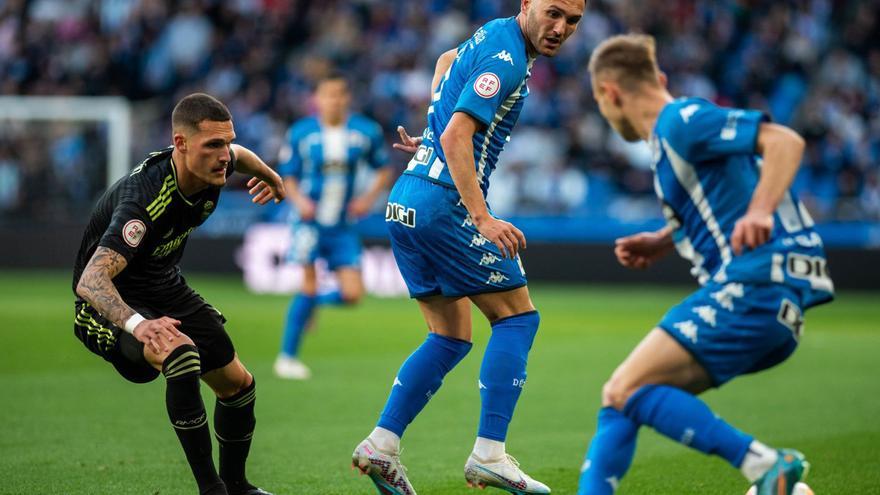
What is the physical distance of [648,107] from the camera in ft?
15.0

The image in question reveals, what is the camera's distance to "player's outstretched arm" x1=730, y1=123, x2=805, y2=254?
4035mm

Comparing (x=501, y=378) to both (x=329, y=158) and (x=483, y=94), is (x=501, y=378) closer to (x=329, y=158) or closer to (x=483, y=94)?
(x=483, y=94)

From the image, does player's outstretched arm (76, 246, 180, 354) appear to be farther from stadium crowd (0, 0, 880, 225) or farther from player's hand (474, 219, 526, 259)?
stadium crowd (0, 0, 880, 225)

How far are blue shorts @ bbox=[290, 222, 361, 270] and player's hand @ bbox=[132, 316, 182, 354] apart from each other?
239 inches

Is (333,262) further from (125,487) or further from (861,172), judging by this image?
(861,172)

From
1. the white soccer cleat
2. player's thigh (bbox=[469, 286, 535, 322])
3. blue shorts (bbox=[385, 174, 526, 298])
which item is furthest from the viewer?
the white soccer cleat

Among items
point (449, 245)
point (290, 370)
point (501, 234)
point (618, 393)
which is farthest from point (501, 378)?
point (290, 370)

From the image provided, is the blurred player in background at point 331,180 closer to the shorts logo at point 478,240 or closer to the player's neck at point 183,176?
the player's neck at point 183,176

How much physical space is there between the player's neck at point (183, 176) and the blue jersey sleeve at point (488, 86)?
1210 millimetres

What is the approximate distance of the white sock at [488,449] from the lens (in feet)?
17.2

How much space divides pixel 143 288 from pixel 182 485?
1.01 meters

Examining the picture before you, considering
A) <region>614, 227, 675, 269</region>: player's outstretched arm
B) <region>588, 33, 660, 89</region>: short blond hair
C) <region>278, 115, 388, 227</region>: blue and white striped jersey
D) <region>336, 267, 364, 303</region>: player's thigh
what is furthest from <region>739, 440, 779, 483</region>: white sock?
<region>278, 115, 388, 227</region>: blue and white striped jersey

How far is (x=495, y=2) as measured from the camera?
2286 cm

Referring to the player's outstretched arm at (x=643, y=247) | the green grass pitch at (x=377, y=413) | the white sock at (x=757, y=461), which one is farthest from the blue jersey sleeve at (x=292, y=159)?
the white sock at (x=757, y=461)
